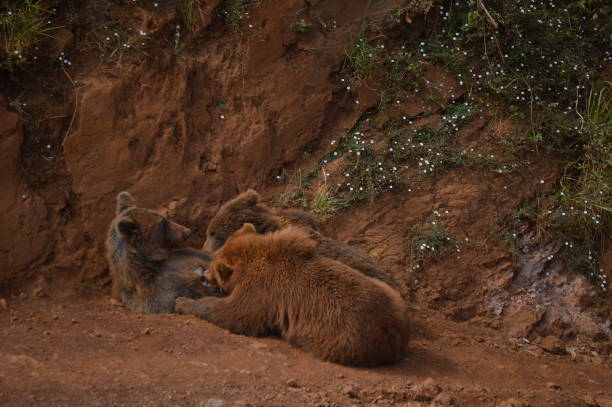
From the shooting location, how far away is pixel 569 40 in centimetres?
938

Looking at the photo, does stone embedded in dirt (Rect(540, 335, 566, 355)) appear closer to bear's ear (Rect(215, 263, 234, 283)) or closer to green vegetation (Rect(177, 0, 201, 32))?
bear's ear (Rect(215, 263, 234, 283))

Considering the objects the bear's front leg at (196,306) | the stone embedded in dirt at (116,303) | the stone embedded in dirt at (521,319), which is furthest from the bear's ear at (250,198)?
the stone embedded in dirt at (521,319)

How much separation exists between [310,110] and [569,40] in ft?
12.4

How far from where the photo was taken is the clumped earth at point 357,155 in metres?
6.84

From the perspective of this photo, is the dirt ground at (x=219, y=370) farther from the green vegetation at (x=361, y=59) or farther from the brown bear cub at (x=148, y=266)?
the green vegetation at (x=361, y=59)

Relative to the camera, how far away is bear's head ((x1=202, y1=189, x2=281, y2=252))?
718 centimetres

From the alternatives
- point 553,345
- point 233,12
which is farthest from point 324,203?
point 553,345

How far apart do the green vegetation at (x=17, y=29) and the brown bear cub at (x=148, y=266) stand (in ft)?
6.36

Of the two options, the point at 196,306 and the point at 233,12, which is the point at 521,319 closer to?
the point at 196,306

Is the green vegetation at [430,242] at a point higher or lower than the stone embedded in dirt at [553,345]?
higher

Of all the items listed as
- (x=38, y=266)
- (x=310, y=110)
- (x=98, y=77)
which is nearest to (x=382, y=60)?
(x=310, y=110)

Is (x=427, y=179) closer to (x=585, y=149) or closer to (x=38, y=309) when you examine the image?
(x=585, y=149)

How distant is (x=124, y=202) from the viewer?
23.0 ft

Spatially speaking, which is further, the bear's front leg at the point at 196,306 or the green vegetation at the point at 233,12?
the green vegetation at the point at 233,12
